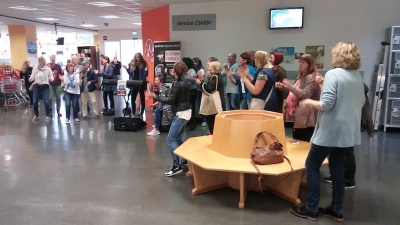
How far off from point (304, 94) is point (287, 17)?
448cm

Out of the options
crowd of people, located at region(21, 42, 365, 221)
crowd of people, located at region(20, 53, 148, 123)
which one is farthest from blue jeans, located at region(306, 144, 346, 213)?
crowd of people, located at region(20, 53, 148, 123)

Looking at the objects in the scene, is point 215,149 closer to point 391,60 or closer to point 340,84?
point 340,84

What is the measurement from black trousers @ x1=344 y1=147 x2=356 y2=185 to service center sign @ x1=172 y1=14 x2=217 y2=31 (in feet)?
17.5

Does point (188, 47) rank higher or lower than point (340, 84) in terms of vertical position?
higher

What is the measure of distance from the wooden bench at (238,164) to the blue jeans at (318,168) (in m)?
0.25

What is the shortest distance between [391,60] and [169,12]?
17.3ft

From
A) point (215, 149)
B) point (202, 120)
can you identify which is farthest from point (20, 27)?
point (215, 149)

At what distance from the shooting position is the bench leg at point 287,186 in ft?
11.4

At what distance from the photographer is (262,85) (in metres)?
3.93

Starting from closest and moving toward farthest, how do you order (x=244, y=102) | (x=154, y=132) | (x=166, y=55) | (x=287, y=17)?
(x=154, y=132) → (x=244, y=102) → (x=287, y=17) → (x=166, y=55)

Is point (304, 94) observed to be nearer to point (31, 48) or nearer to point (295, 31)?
point (295, 31)

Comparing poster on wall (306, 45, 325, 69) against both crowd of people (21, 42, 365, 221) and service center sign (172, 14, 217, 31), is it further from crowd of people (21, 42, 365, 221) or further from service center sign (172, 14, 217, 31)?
service center sign (172, 14, 217, 31)

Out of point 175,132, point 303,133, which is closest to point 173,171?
point 175,132

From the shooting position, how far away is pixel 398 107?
6.91 m
